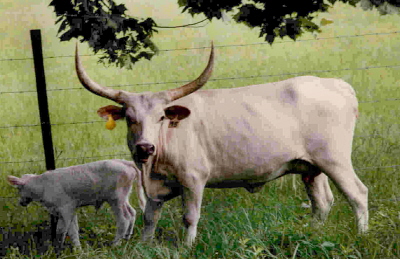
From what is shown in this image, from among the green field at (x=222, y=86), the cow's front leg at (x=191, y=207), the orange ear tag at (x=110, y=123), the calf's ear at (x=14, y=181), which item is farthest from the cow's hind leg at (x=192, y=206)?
the calf's ear at (x=14, y=181)

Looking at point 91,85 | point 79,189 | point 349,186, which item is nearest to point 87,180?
point 79,189

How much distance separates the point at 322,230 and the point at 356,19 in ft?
37.5

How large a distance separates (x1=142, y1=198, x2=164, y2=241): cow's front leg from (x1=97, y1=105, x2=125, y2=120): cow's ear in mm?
770

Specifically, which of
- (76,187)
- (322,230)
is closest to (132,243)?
(76,187)

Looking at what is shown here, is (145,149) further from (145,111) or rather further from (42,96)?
(42,96)

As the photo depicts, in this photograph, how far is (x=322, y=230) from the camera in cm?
448

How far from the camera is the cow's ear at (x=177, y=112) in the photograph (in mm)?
4570

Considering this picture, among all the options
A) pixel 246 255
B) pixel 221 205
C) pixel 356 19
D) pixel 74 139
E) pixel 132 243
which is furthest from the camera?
pixel 356 19

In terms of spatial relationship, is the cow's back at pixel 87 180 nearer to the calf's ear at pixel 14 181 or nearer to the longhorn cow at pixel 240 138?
the calf's ear at pixel 14 181

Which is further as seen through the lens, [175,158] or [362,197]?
[362,197]

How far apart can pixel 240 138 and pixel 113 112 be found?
3.38 ft

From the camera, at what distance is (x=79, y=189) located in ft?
17.0

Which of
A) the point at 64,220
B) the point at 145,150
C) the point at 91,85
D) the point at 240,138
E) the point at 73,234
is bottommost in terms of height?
the point at 73,234

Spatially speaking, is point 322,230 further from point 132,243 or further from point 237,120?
point 132,243
